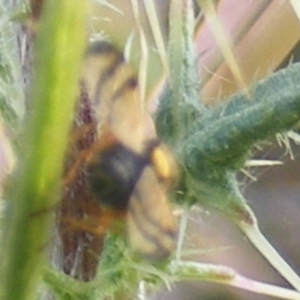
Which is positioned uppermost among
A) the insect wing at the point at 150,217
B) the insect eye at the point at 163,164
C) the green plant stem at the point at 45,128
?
the green plant stem at the point at 45,128

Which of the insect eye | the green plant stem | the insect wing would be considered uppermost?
the green plant stem

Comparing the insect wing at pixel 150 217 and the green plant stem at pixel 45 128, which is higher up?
the green plant stem at pixel 45 128

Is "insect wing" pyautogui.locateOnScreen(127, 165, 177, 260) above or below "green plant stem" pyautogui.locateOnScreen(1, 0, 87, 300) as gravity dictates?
below

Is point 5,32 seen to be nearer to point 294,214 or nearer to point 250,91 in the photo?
point 250,91

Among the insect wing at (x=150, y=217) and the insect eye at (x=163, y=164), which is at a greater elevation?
the insect eye at (x=163, y=164)
